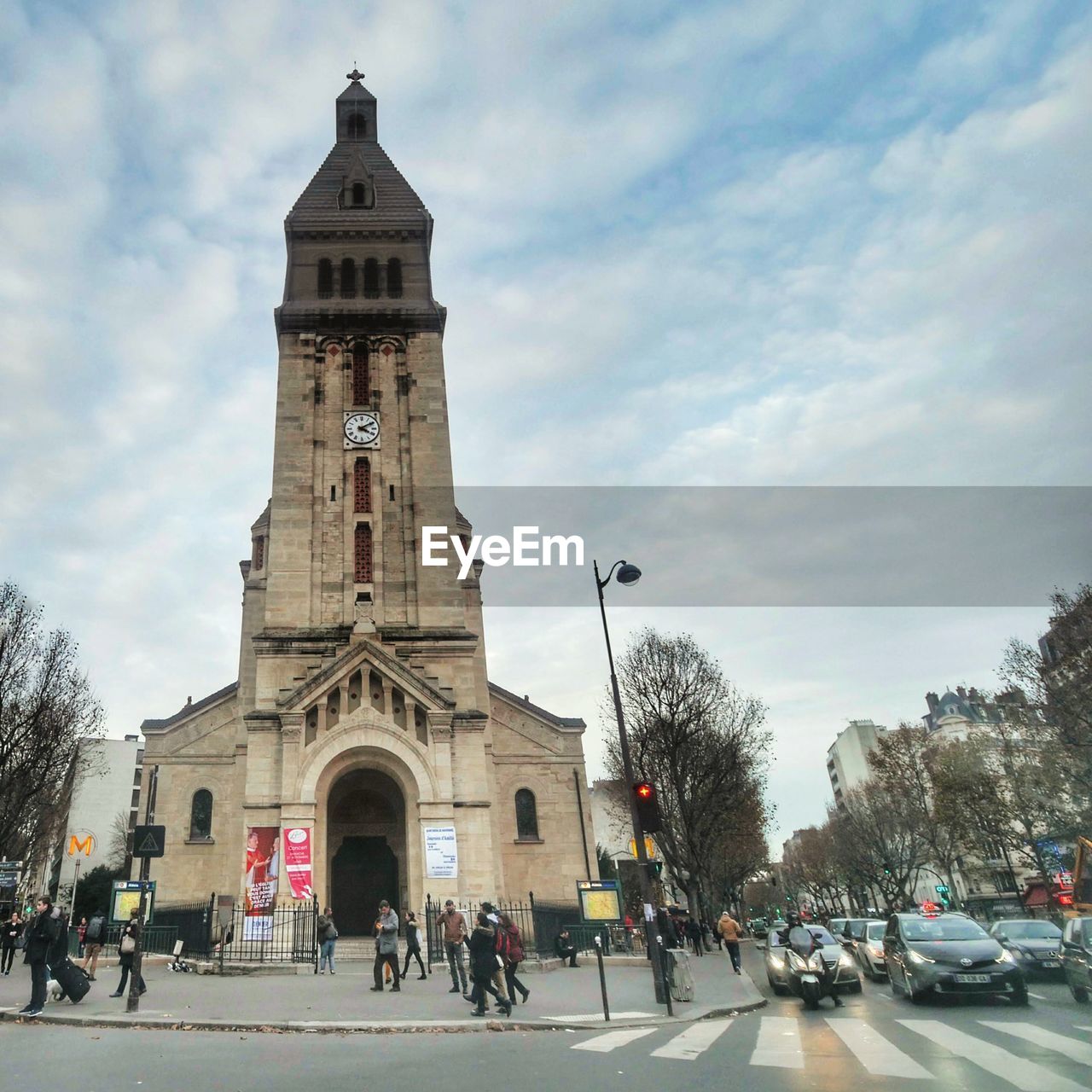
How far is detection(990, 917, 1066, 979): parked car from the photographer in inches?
753

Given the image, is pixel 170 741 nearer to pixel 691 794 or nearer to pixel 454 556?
pixel 454 556

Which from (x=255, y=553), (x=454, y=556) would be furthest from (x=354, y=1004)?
(x=255, y=553)

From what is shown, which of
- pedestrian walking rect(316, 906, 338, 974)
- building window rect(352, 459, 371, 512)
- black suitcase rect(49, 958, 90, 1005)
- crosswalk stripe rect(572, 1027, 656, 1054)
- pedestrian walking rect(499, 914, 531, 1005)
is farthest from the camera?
building window rect(352, 459, 371, 512)

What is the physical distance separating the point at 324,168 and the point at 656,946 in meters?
45.0

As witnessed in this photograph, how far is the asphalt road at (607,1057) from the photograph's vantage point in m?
7.83

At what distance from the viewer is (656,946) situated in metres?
15.1

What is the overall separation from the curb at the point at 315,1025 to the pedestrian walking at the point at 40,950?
211 millimetres

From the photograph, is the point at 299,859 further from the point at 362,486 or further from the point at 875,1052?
the point at 875,1052

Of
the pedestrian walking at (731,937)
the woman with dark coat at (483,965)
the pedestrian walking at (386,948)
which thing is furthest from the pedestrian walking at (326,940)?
the pedestrian walking at (731,937)

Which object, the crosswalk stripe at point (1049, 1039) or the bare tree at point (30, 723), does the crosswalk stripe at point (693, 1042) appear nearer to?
the crosswalk stripe at point (1049, 1039)

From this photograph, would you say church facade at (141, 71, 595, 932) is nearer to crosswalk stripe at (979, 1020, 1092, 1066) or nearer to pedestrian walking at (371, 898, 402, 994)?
pedestrian walking at (371, 898, 402, 994)

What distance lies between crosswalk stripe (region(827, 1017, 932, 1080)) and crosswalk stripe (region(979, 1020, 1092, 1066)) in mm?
1625

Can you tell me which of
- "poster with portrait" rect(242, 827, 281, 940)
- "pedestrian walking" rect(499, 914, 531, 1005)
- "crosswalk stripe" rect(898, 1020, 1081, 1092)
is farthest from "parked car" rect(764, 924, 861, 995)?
"poster with portrait" rect(242, 827, 281, 940)

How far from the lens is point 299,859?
1032 inches
